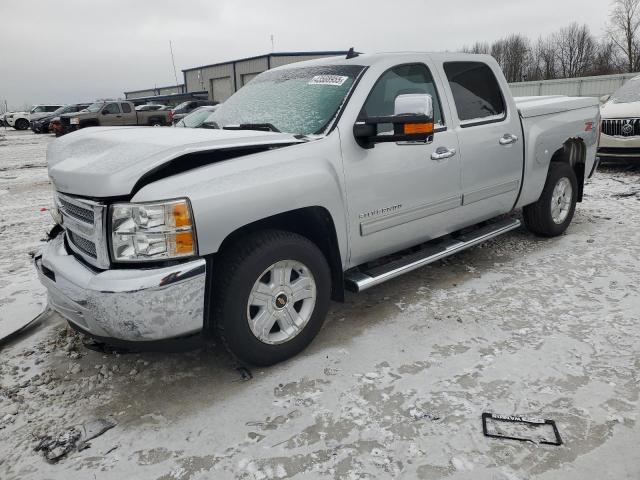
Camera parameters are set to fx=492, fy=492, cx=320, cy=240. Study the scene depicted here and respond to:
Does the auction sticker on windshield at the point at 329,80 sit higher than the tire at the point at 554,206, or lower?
higher

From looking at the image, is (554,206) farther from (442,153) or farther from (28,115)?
(28,115)

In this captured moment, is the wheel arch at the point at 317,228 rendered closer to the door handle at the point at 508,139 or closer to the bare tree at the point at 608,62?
the door handle at the point at 508,139

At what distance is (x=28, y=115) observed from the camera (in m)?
36.1

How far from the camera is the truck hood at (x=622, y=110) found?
815 cm

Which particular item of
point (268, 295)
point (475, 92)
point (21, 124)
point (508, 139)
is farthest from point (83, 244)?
point (21, 124)

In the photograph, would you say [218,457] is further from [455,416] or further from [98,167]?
[98,167]

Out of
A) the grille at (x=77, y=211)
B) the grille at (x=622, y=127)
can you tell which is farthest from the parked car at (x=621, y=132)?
the grille at (x=77, y=211)

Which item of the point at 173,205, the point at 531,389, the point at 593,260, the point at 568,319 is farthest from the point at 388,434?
the point at 593,260

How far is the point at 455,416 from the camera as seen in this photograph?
2455 millimetres

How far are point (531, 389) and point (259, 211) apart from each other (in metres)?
1.74

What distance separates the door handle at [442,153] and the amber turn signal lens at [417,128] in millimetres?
735

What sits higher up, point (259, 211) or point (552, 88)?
point (552, 88)

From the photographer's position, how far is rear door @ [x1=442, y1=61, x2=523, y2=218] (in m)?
3.87

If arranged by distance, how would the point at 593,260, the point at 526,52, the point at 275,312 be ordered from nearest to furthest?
the point at 275,312
the point at 593,260
the point at 526,52
